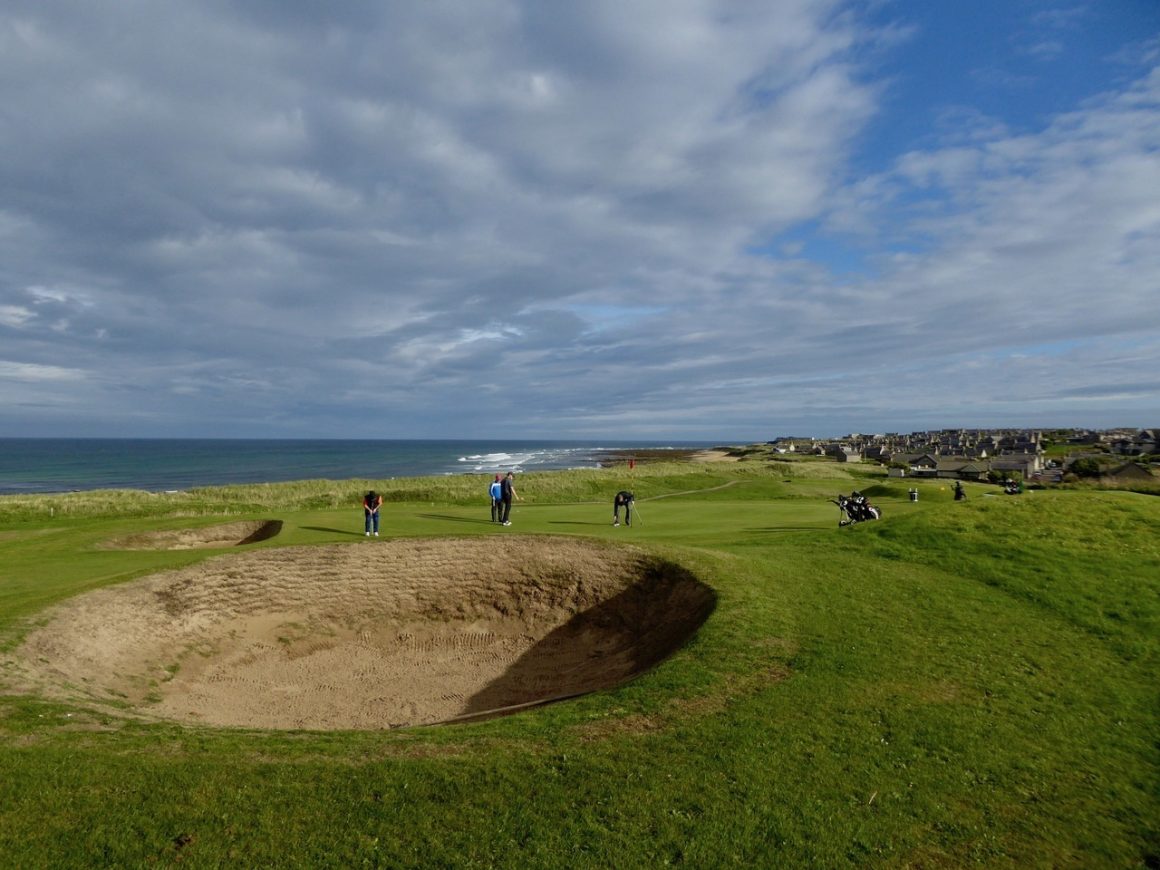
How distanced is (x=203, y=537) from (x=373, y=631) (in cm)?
1000

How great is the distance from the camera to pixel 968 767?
787 centimetres

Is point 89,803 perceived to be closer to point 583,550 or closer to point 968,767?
point 968,767

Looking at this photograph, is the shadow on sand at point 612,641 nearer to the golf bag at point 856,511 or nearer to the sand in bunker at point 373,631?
the sand in bunker at point 373,631

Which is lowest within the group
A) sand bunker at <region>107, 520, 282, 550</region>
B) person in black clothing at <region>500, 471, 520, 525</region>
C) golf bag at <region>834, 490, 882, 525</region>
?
sand bunker at <region>107, 520, 282, 550</region>

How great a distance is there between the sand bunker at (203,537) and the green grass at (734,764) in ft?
25.3

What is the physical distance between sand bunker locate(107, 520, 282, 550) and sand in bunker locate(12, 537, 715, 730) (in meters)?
5.22

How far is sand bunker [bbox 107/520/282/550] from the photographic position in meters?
22.7

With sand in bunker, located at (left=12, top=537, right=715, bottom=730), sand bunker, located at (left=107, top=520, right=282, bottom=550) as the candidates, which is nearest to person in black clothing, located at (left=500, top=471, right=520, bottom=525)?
sand in bunker, located at (left=12, top=537, right=715, bottom=730)

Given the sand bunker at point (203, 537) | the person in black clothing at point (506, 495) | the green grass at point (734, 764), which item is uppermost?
the person in black clothing at point (506, 495)

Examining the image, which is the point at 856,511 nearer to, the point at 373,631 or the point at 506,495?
the point at 506,495

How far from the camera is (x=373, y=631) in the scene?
19062 mm

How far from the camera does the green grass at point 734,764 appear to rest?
6184 millimetres

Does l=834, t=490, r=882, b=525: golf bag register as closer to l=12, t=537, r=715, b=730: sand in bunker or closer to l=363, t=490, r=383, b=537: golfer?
l=12, t=537, r=715, b=730: sand in bunker

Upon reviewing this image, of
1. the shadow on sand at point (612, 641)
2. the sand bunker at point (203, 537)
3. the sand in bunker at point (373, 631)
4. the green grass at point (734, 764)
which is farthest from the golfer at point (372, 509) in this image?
the green grass at point (734, 764)
